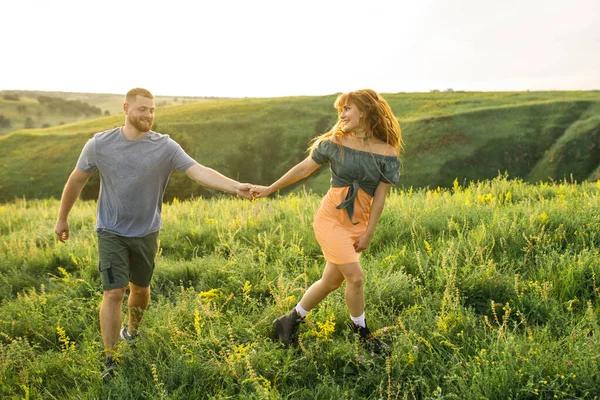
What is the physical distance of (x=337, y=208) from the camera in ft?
12.7

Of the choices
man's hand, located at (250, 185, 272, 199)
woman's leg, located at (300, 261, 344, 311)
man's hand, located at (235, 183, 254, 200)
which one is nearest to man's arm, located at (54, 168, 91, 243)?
man's hand, located at (235, 183, 254, 200)

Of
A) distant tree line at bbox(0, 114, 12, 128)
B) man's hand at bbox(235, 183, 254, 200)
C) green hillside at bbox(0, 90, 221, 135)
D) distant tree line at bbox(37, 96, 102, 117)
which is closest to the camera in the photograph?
man's hand at bbox(235, 183, 254, 200)

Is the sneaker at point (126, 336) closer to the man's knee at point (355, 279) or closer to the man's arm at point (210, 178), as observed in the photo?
the man's arm at point (210, 178)

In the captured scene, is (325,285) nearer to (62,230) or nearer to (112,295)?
(112,295)

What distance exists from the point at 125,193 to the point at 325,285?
2.03 meters

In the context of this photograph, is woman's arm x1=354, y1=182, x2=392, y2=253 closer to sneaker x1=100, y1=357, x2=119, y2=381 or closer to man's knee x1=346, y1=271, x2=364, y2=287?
man's knee x1=346, y1=271, x2=364, y2=287

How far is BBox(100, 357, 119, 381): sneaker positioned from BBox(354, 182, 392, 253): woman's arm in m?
2.33

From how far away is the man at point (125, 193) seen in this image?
402cm

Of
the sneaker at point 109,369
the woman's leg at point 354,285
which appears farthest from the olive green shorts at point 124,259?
the woman's leg at point 354,285

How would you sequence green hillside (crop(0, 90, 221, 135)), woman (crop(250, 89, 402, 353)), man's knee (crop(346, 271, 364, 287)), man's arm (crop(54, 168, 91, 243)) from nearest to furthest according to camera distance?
man's knee (crop(346, 271, 364, 287)) < woman (crop(250, 89, 402, 353)) < man's arm (crop(54, 168, 91, 243)) < green hillside (crop(0, 90, 221, 135))

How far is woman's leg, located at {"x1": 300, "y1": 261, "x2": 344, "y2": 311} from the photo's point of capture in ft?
12.6

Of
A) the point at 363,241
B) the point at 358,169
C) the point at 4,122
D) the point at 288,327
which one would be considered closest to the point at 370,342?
the point at 288,327

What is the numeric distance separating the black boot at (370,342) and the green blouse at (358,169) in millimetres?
998

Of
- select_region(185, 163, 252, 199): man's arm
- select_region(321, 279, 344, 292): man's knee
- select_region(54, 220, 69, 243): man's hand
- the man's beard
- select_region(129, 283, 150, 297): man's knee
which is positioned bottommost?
select_region(129, 283, 150, 297): man's knee
